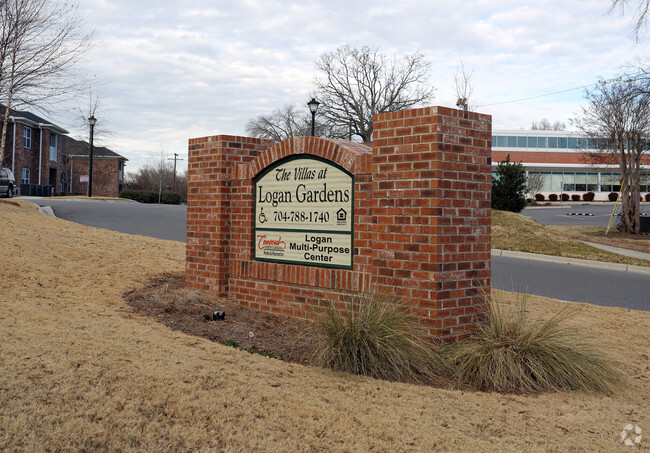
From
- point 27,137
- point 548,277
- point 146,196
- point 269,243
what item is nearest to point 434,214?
point 269,243

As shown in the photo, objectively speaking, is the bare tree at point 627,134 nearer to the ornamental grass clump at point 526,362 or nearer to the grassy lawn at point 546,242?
the grassy lawn at point 546,242

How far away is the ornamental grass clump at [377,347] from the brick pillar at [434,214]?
0.30 meters

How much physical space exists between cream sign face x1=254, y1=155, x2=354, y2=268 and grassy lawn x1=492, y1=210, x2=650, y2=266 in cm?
1180

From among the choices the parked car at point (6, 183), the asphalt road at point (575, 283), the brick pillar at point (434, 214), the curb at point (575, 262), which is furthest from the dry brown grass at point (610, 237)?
the parked car at point (6, 183)

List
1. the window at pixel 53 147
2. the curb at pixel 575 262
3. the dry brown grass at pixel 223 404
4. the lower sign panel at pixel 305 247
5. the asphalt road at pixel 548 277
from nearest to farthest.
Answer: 1. the dry brown grass at pixel 223 404
2. the lower sign panel at pixel 305 247
3. the asphalt road at pixel 548 277
4. the curb at pixel 575 262
5. the window at pixel 53 147

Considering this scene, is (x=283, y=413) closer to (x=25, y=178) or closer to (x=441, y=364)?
(x=441, y=364)

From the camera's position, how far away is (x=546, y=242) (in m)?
17.9

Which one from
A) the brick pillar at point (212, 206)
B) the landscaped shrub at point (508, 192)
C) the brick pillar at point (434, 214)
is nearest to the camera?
the brick pillar at point (434, 214)

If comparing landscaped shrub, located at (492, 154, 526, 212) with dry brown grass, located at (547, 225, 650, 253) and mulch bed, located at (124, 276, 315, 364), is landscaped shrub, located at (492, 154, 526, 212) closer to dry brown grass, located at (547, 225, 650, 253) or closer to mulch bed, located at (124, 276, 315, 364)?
dry brown grass, located at (547, 225, 650, 253)

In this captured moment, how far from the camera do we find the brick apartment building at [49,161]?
3991 centimetres

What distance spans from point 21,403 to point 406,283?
3.33m

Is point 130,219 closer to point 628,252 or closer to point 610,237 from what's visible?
point 628,252

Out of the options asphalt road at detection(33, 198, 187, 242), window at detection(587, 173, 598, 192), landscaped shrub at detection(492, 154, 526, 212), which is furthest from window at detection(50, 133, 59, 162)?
window at detection(587, 173, 598, 192)

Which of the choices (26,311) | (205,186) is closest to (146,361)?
(26,311)
